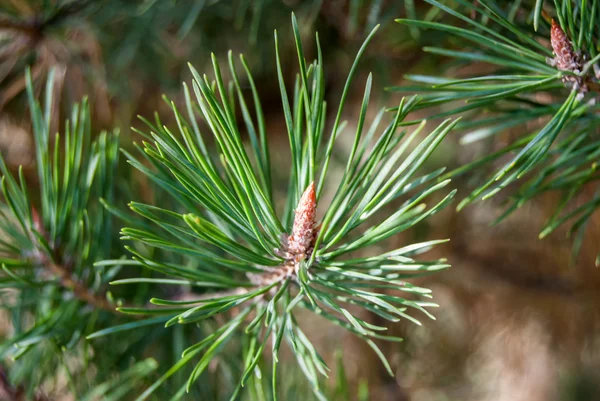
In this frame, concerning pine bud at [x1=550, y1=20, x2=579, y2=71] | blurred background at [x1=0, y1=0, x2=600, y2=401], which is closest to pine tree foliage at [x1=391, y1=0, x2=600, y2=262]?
pine bud at [x1=550, y1=20, x2=579, y2=71]

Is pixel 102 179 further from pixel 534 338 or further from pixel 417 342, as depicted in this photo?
pixel 534 338

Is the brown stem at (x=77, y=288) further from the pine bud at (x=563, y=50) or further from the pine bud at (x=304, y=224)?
the pine bud at (x=563, y=50)

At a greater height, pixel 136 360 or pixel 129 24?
pixel 129 24

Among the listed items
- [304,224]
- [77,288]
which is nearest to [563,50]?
[304,224]

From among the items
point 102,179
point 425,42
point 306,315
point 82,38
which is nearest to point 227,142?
point 102,179

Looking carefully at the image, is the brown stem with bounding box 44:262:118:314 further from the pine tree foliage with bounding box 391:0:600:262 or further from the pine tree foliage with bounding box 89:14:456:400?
the pine tree foliage with bounding box 391:0:600:262

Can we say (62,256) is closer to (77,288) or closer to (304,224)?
(77,288)
